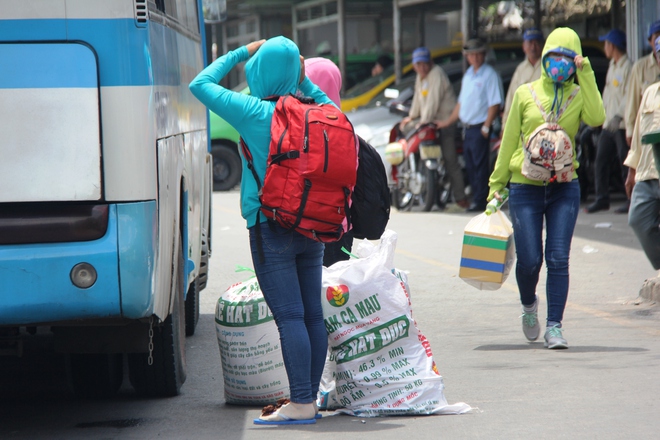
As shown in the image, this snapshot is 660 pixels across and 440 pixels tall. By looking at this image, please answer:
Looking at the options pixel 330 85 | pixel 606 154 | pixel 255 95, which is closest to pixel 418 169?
pixel 606 154

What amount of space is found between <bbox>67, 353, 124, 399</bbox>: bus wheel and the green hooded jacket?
2511 millimetres

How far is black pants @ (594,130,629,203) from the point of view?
13477 millimetres

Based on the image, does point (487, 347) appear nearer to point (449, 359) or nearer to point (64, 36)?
point (449, 359)

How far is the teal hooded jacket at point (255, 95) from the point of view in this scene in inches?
183

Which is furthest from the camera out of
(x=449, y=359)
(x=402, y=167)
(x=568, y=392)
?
(x=402, y=167)

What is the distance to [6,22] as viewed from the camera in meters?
4.21

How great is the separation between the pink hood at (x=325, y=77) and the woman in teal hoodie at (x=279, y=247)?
1003mm

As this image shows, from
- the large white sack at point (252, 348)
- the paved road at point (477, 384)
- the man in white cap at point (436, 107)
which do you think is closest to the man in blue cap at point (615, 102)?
the man in white cap at point (436, 107)

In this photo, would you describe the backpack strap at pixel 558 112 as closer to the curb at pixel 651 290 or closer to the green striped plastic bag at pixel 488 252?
the green striped plastic bag at pixel 488 252

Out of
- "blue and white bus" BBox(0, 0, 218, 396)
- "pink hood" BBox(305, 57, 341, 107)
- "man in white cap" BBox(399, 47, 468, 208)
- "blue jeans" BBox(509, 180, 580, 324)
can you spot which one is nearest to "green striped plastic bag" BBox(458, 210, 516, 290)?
"blue jeans" BBox(509, 180, 580, 324)

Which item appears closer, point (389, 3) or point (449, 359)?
point (449, 359)

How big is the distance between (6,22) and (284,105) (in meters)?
1.15

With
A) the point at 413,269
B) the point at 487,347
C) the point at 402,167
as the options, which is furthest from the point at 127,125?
the point at 402,167

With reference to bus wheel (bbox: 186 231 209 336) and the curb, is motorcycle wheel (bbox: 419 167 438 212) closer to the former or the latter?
the curb
